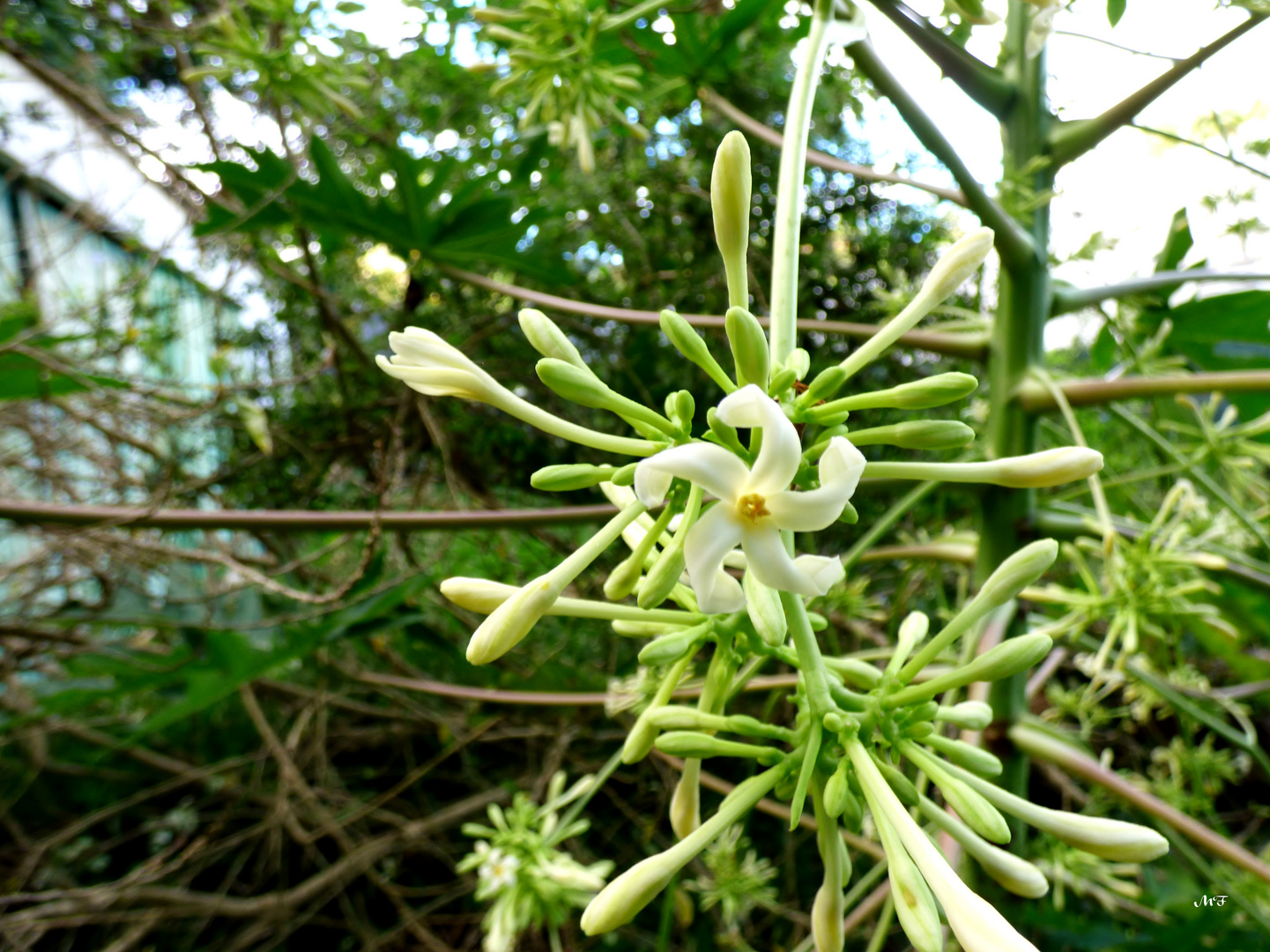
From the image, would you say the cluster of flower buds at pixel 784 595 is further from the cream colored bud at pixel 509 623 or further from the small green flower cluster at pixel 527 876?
the small green flower cluster at pixel 527 876

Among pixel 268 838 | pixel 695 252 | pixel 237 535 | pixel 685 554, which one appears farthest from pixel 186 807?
pixel 685 554

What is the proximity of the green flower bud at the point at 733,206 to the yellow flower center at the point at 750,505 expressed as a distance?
13 centimetres

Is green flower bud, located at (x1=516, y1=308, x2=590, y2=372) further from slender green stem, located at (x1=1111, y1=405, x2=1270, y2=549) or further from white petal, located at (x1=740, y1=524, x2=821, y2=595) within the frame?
slender green stem, located at (x1=1111, y1=405, x2=1270, y2=549)

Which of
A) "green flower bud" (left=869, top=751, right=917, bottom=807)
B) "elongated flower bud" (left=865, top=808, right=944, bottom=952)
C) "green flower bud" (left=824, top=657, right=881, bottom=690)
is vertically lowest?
"elongated flower bud" (left=865, top=808, right=944, bottom=952)

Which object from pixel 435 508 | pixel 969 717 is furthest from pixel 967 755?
pixel 435 508

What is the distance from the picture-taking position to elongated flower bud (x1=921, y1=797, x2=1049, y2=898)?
0.41m

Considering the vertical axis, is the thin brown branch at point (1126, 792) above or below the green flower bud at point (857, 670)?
below

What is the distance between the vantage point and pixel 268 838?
1.85 meters

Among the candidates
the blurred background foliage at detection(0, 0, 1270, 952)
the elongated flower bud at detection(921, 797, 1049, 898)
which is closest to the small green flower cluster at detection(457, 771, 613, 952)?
the blurred background foliage at detection(0, 0, 1270, 952)

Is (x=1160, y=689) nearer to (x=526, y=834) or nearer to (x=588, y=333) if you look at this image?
(x=526, y=834)

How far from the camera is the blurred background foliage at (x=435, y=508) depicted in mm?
1127

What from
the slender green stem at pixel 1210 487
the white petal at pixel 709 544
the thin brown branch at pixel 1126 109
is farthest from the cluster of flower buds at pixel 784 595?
the slender green stem at pixel 1210 487

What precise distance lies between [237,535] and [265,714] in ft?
1.70

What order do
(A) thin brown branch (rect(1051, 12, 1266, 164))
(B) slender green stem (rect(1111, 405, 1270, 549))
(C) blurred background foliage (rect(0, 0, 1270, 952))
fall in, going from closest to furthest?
(A) thin brown branch (rect(1051, 12, 1266, 164)) < (B) slender green stem (rect(1111, 405, 1270, 549)) < (C) blurred background foliage (rect(0, 0, 1270, 952))
